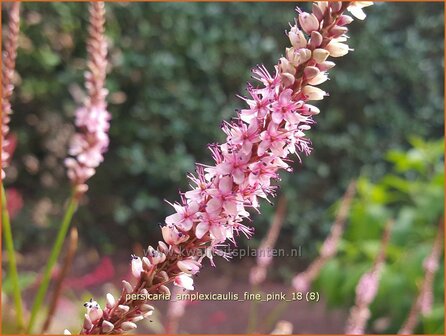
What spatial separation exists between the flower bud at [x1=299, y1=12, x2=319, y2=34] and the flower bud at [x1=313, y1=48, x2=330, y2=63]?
3cm

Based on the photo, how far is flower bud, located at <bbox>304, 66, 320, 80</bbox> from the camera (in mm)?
730

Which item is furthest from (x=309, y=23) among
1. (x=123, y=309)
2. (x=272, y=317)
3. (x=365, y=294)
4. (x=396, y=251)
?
(x=396, y=251)

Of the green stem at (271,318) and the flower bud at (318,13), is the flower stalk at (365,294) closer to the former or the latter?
the green stem at (271,318)

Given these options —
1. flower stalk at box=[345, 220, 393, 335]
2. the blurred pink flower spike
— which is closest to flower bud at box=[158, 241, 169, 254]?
the blurred pink flower spike

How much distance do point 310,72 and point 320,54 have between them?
3cm

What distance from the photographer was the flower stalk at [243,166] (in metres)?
0.73

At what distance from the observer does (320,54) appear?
0.74 meters

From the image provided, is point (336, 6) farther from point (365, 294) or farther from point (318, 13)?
point (365, 294)

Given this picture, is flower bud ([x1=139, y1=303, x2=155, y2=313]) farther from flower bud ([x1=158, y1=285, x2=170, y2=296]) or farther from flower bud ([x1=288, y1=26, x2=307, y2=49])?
flower bud ([x1=288, y1=26, x2=307, y2=49])

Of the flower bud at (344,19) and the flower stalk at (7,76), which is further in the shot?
the flower stalk at (7,76)

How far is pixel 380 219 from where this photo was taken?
10.1 ft

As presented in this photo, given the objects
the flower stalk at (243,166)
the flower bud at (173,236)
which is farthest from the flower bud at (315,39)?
the flower bud at (173,236)

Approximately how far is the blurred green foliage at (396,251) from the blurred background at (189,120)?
0.21 meters

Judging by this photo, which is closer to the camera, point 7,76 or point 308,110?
point 308,110
